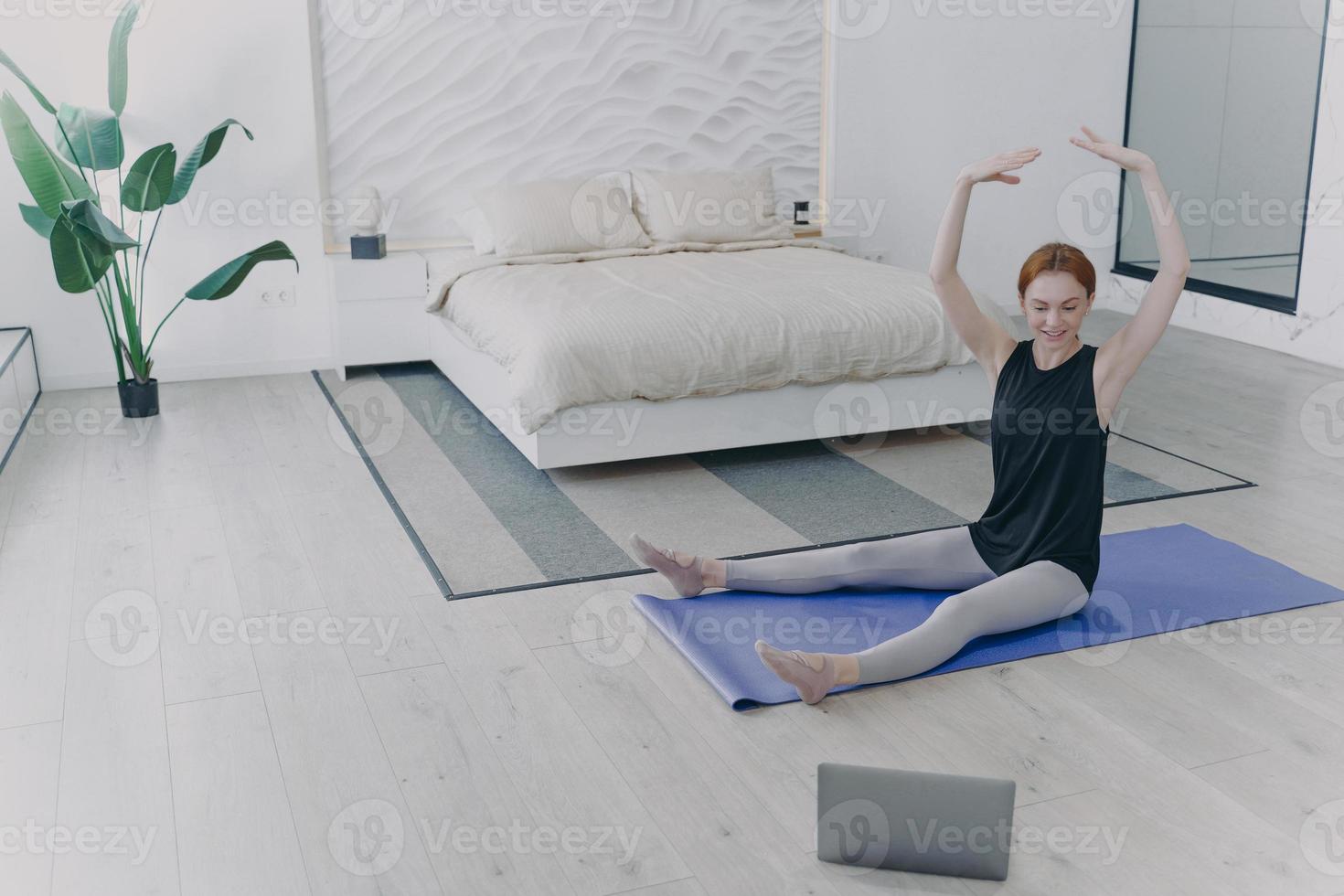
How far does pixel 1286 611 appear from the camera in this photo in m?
2.93

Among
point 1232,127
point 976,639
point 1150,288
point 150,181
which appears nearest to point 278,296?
point 150,181

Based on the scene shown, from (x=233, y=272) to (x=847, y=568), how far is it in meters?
2.97

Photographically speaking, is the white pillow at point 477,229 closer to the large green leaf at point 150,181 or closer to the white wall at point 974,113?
the large green leaf at point 150,181

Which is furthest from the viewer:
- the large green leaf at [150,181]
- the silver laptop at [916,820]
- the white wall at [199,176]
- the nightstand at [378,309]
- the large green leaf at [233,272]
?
the nightstand at [378,309]

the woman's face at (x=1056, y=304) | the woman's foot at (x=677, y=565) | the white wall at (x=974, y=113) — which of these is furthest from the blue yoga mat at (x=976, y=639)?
the white wall at (x=974, y=113)

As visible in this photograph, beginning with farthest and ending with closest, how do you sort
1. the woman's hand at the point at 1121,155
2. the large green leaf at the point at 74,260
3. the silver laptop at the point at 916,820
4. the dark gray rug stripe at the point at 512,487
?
1. the large green leaf at the point at 74,260
2. the dark gray rug stripe at the point at 512,487
3. the woman's hand at the point at 1121,155
4. the silver laptop at the point at 916,820

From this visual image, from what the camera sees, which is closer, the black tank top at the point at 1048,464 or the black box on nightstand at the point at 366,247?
the black tank top at the point at 1048,464

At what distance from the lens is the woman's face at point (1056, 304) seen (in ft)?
8.41

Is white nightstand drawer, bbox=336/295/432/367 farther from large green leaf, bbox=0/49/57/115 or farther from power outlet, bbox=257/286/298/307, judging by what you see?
large green leaf, bbox=0/49/57/115

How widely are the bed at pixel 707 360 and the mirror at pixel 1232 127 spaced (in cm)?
219

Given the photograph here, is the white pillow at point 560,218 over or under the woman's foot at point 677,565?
over

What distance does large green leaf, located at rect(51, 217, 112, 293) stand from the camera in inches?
171

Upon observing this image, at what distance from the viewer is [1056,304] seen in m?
2.58

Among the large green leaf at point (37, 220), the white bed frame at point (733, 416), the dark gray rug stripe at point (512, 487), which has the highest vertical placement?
the large green leaf at point (37, 220)
